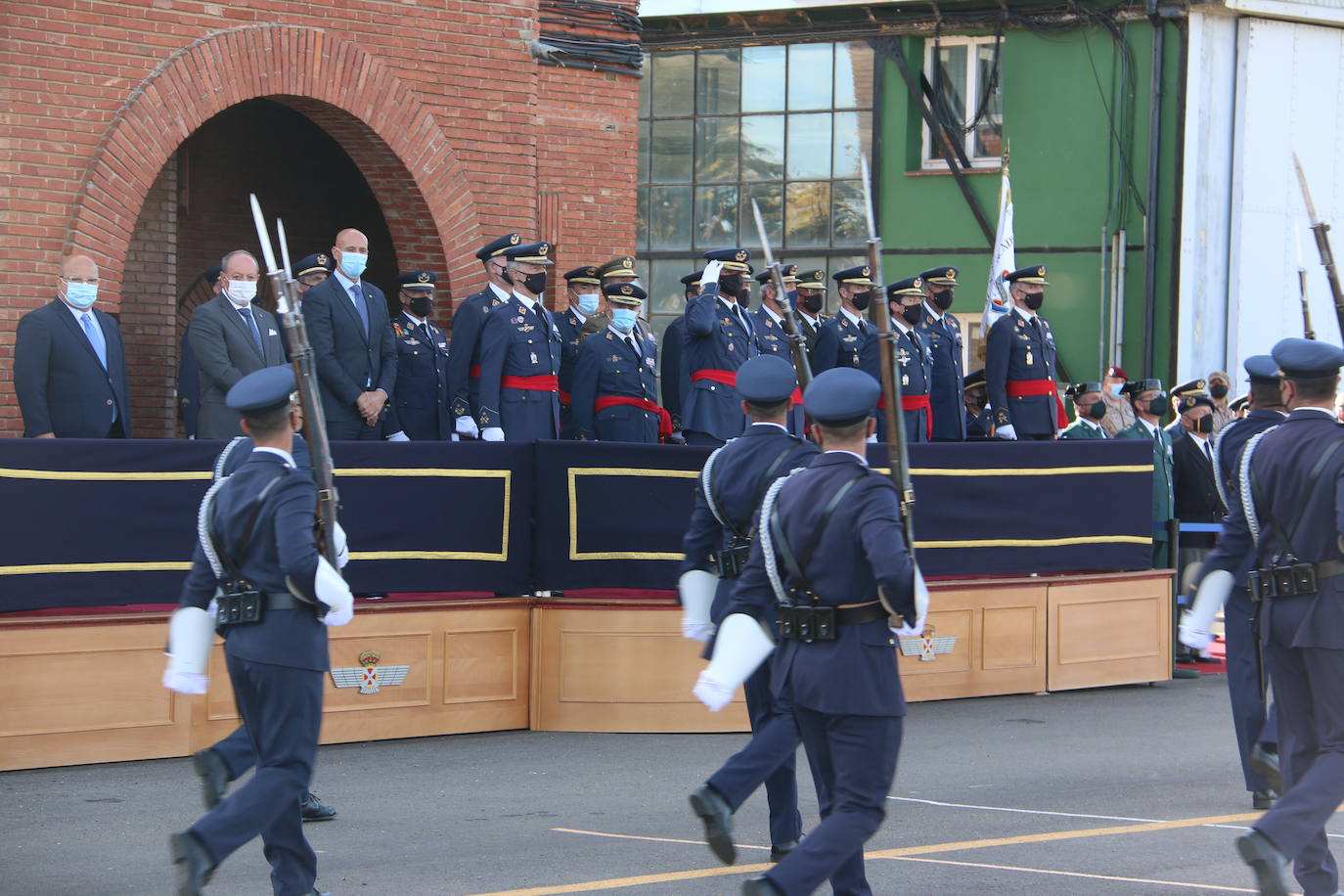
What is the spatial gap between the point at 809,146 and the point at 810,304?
1058 centimetres

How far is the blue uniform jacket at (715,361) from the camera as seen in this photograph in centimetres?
1220

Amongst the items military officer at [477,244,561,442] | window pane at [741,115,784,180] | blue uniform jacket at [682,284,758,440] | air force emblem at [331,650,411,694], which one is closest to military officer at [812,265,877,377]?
blue uniform jacket at [682,284,758,440]

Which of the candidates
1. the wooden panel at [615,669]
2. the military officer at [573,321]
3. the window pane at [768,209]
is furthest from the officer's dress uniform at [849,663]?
the window pane at [768,209]

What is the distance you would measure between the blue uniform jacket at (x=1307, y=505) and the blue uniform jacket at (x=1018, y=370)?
24.3ft

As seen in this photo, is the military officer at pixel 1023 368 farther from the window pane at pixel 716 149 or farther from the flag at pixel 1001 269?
the window pane at pixel 716 149

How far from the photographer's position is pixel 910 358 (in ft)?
43.4

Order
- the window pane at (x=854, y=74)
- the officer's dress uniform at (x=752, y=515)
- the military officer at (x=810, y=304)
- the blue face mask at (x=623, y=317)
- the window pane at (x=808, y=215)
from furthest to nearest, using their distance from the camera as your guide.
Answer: the window pane at (x=808, y=215) < the window pane at (x=854, y=74) < the military officer at (x=810, y=304) < the blue face mask at (x=623, y=317) < the officer's dress uniform at (x=752, y=515)

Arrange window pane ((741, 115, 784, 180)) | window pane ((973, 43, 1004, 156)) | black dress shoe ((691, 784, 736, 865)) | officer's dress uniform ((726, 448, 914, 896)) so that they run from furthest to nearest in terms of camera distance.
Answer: window pane ((741, 115, 784, 180))
window pane ((973, 43, 1004, 156))
black dress shoe ((691, 784, 736, 865))
officer's dress uniform ((726, 448, 914, 896))

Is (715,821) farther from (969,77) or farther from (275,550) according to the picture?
(969,77)

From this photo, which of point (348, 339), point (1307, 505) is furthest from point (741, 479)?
point (348, 339)

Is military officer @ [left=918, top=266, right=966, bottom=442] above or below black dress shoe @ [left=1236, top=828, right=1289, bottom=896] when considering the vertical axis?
above

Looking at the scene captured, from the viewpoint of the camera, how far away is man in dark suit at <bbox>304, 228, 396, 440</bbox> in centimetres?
1139

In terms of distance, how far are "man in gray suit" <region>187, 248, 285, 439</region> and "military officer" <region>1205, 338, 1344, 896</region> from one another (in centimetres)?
628

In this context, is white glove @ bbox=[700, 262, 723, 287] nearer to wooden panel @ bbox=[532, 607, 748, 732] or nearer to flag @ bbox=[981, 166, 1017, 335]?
wooden panel @ bbox=[532, 607, 748, 732]
